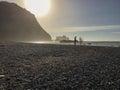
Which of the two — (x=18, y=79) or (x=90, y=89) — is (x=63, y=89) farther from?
(x=18, y=79)

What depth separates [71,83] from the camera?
13.2 m

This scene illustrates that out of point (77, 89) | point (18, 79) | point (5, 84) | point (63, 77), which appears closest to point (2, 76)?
point (18, 79)

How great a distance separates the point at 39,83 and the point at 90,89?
334 cm

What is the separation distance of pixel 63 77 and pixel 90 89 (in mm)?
3452

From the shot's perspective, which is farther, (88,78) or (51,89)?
(88,78)

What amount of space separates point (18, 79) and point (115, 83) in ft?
22.0

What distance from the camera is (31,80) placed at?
13.8 m

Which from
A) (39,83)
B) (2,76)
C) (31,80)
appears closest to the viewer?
(39,83)

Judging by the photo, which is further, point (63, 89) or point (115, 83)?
point (115, 83)

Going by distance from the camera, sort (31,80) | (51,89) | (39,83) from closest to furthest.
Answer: (51,89) → (39,83) → (31,80)

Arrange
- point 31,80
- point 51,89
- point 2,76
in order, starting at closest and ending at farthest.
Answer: point 51,89 < point 31,80 < point 2,76

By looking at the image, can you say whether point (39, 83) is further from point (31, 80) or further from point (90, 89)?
point (90, 89)

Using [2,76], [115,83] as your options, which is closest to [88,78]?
[115,83]

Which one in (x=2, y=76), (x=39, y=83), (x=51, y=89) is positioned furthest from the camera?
(x=2, y=76)
